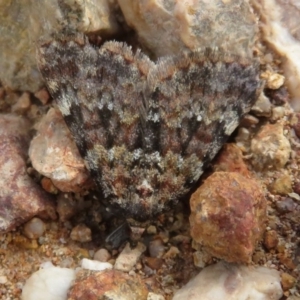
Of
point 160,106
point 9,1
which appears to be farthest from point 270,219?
point 9,1

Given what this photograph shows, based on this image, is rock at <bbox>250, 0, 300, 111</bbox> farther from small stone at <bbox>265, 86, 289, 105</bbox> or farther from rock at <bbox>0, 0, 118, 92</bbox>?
rock at <bbox>0, 0, 118, 92</bbox>

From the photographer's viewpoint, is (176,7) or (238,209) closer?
(238,209)

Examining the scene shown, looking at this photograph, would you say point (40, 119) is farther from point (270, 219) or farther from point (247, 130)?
point (270, 219)

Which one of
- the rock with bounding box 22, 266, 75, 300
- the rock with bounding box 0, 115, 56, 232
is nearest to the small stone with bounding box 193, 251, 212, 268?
the rock with bounding box 22, 266, 75, 300

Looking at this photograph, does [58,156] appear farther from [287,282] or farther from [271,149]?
[287,282]

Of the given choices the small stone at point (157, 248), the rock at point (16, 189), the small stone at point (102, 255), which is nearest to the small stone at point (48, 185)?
the rock at point (16, 189)

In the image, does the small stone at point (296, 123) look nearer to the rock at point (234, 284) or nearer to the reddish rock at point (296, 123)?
the reddish rock at point (296, 123)
